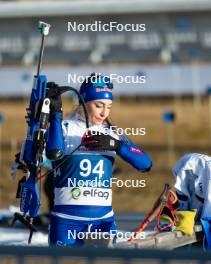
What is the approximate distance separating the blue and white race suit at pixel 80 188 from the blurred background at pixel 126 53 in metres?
17.1

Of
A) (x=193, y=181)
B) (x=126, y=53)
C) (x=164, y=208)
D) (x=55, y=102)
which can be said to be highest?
(x=126, y=53)

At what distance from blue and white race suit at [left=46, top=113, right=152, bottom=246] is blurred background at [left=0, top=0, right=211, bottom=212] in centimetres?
1709

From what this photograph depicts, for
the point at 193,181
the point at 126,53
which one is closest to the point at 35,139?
the point at 193,181

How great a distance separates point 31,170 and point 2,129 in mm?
16903

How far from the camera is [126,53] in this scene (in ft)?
88.6

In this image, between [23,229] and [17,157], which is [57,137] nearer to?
[17,157]

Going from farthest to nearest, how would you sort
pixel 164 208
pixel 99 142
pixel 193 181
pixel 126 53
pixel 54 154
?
1. pixel 126 53
2. pixel 193 181
3. pixel 164 208
4. pixel 99 142
5. pixel 54 154

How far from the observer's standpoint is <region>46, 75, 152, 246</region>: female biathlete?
4.59 meters

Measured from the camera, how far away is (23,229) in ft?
25.8

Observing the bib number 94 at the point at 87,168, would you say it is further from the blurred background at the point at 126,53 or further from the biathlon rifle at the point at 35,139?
the blurred background at the point at 126,53

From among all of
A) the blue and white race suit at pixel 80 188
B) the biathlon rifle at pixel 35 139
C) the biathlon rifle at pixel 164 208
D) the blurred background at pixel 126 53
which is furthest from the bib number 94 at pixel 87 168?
the blurred background at pixel 126 53

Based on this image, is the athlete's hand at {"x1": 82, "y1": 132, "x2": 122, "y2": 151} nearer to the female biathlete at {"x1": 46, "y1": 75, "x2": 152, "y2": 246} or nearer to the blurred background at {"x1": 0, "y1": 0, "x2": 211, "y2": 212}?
the female biathlete at {"x1": 46, "y1": 75, "x2": 152, "y2": 246}

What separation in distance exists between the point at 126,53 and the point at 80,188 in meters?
22.6

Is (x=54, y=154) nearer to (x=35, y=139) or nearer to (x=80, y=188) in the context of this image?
(x=35, y=139)
